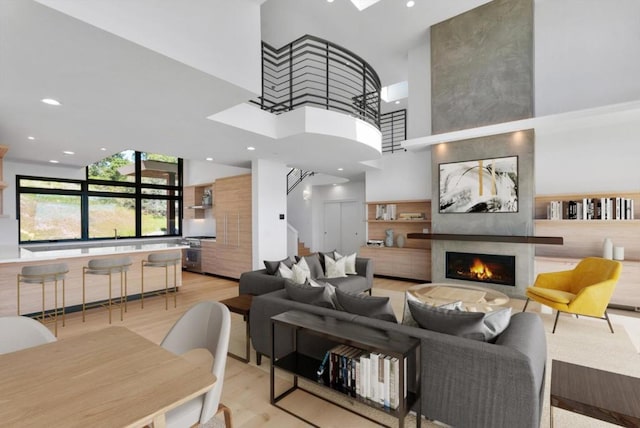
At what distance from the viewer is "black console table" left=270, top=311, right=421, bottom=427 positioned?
172cm

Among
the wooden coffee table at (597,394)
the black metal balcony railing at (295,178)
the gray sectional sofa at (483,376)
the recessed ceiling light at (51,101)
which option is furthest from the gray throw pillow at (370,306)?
the black metal balcony railing at (295,178)

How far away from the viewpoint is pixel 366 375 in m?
1.89

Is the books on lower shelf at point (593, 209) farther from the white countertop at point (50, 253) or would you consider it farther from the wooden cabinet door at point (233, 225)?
the white countertop at point (50, 253)

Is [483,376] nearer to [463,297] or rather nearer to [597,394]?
[597,394]

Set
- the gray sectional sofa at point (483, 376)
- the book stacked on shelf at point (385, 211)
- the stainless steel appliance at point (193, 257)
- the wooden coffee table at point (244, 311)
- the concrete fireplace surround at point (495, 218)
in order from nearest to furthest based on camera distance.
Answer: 1. the gray sectional sofa at point (483, 376)
2. the wooden coffee table at point (244, 311)
3. the concrete fireplace surround at point (495, 218)
4. the book stacked on shelf at point (385, 211)
5. the stainless steel appliance at point (193, 257)

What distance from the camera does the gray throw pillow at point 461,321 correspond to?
6.07ft

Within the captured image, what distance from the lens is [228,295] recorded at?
18.0 ft

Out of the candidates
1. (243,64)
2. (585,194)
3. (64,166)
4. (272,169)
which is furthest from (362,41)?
(64,166)

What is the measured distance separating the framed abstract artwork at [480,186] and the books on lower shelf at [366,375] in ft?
14.3

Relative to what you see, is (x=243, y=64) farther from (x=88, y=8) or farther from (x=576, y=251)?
(x=576, y=251)

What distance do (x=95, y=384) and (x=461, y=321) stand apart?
1917mm

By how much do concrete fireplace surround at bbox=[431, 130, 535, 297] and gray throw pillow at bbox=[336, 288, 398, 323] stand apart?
3905 mm

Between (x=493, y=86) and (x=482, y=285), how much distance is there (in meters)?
3.57

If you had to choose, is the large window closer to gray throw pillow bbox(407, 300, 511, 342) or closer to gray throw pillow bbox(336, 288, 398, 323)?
gray throw pillow bbox(336, 288, 398, 323)
